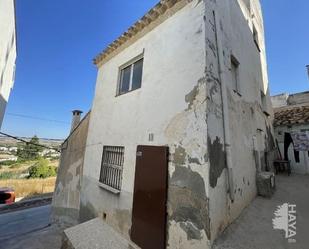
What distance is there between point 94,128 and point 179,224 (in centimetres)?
461

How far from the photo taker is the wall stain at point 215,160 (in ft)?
8.93

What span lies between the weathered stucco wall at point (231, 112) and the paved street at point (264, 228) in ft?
0.51

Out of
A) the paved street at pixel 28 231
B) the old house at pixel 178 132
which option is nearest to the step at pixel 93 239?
the old house at pixel 178 132

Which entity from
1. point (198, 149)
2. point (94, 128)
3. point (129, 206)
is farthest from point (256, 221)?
point (94, 128)

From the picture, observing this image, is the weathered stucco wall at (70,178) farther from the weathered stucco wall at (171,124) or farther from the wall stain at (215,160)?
the wall stain at (215,160)

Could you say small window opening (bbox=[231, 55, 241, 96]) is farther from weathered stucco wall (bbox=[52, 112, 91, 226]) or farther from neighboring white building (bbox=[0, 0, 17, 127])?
neighboring white building (bbox=[0, 0, 17, 127])

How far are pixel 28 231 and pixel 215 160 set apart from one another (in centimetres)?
987

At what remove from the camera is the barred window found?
15.1ft

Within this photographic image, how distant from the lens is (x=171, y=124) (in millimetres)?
3396

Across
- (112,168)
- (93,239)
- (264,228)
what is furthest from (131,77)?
(264,228)

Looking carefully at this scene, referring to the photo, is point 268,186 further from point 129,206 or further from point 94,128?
point 94,128

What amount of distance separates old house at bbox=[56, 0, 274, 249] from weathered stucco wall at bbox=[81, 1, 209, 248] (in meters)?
0.02

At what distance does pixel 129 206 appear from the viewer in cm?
393

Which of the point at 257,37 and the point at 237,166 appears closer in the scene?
the point at 237,166
